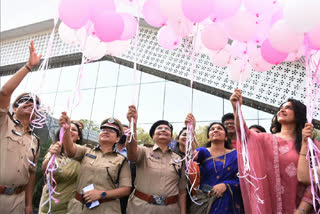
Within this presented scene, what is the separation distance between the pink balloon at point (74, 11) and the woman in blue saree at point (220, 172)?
1468 millimetres

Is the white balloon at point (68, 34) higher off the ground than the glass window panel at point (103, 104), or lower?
lower

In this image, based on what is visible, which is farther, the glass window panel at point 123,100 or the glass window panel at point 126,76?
the glass window panel at point 126,76

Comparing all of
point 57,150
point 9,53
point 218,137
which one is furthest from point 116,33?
point 9,53

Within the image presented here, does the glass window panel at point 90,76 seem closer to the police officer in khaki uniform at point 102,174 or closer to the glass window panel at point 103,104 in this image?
the glass window panel at point 103,104

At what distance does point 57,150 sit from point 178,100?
641 cm

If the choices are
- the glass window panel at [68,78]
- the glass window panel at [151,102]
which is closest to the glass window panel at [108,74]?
the glass window panel at [68,78]

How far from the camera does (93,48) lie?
2.68 m

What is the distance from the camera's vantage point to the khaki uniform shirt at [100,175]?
2.29m

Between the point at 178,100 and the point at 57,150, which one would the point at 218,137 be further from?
the point at 178,100

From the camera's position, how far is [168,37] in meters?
2.65

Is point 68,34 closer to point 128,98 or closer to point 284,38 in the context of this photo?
point 284,38

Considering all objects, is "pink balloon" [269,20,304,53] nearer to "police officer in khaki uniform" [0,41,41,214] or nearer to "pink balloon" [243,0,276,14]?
"pink balloon" [243,0,276,14]

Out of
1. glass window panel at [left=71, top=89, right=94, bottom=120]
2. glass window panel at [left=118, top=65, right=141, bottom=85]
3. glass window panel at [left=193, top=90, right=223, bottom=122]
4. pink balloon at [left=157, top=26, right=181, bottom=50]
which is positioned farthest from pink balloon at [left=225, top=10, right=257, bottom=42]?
glass window panel at [left=71, top=89, right=94, bottom=120]

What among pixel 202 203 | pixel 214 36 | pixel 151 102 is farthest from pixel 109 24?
pixel 151 102
